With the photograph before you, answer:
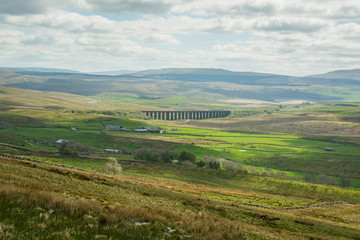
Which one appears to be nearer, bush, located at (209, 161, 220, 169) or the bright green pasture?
bush, located at (209, 161, 220, 169)

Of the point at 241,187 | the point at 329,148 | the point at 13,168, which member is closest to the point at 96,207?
the point at 13,168

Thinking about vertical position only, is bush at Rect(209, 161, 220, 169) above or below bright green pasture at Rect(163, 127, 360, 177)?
above

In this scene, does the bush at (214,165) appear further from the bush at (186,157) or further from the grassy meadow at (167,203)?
the bush at (186,157)

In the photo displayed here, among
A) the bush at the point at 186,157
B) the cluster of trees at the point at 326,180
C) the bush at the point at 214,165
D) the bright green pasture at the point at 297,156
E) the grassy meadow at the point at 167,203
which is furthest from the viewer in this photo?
the bright green pasture at the point at 297,156

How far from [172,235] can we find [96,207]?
4476mm

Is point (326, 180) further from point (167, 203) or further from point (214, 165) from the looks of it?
point (167, 203)

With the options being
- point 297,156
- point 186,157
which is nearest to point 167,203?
point 186,157

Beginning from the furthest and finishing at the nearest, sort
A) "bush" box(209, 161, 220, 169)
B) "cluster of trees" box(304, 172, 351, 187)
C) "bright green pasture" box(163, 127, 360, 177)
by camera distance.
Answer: "bright green pasture" box(163, 127, 360, 177), "bush" box(209, 161, 220, 169), "cluster of trees" box(304, 172, 351, 187)

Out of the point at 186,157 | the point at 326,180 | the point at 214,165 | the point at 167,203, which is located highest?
the point at 167,203

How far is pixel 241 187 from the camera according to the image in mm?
91688

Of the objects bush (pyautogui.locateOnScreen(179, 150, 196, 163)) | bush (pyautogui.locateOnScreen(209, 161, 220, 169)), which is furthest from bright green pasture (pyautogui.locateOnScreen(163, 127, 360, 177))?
bush (pyautogui.locateOnScreen(179, 150, 196, 163))

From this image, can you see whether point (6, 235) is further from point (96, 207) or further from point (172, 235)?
point (172, 235)

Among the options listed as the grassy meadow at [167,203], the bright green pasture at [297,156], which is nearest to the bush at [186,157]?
the grassy meadow at [167,203]

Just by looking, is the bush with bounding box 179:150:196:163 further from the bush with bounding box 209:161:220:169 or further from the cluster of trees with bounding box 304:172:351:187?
the cluster of trees with bounding box 304:172:351:187
